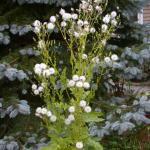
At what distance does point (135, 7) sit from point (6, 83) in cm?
174

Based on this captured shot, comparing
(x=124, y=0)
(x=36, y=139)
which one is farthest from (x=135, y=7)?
(x=36, y=139)

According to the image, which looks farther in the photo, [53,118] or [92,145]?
[92,145]

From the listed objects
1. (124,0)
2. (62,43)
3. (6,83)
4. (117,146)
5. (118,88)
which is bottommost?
(117,146)

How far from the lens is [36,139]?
4488 millimetres

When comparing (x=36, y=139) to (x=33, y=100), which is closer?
(x=36, y=139)

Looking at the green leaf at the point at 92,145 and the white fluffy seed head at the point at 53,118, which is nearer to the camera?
the white fluffy seed head at the point at 53,118

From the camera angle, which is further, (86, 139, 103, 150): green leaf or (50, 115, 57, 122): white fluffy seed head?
(86, 139, 103, 150): green leaf

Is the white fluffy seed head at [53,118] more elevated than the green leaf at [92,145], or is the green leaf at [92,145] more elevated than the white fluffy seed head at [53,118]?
the white fluffy seed head at [53,118]

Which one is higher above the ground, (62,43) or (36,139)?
(62,43)

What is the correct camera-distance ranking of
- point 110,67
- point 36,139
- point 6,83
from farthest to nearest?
point 6,83
point 110,67
point 36,139

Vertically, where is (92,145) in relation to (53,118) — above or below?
below

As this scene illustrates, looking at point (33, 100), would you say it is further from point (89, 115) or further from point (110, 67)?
point (89, 115)

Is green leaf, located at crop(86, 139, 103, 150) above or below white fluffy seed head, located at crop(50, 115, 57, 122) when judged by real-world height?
below

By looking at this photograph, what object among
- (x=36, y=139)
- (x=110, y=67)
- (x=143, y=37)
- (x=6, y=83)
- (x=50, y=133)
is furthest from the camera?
(x=143, y=37)
